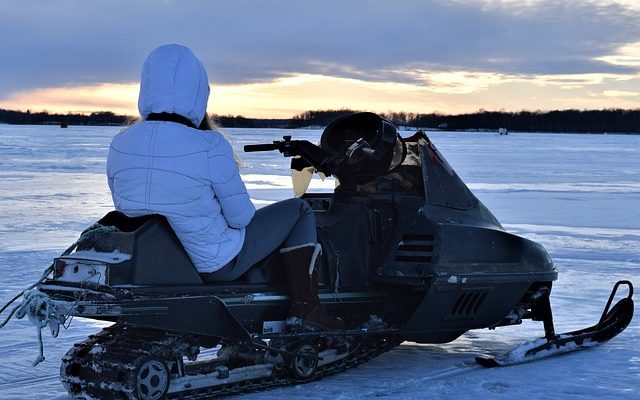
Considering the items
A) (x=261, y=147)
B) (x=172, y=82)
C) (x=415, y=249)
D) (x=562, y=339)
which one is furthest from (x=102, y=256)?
(x=562, y=339)

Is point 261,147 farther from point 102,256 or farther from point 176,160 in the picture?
point 102,256

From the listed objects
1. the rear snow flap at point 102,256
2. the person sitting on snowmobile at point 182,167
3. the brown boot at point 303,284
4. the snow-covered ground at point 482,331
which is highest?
the person sitting on snowmobile at point 182,167

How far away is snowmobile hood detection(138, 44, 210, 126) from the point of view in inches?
143

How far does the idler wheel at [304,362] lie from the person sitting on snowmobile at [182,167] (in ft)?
1.87

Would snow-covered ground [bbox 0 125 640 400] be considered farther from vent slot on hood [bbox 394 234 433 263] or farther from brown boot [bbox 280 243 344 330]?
vent slot on hood [bbox 394 234 433 263]

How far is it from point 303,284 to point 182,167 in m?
0.84

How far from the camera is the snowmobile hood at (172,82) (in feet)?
→ 11.9

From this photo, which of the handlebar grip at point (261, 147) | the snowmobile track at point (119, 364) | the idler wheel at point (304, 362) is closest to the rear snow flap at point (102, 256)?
the snowmobile track at point (119, 364)

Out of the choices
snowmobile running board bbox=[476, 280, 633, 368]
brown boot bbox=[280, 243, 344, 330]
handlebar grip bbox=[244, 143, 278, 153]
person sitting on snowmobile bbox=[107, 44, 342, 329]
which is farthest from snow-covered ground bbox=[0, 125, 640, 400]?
handlebar grip bbox=[244, 143, 278, 153]

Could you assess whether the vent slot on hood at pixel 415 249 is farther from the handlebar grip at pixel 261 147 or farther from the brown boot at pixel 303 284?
the handlebar grip at pixel 261 147

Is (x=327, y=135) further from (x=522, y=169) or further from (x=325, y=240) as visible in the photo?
(x=522, y=169)

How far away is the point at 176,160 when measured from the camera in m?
3.65

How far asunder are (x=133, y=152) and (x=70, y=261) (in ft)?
1.66

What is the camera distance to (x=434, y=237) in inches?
179
